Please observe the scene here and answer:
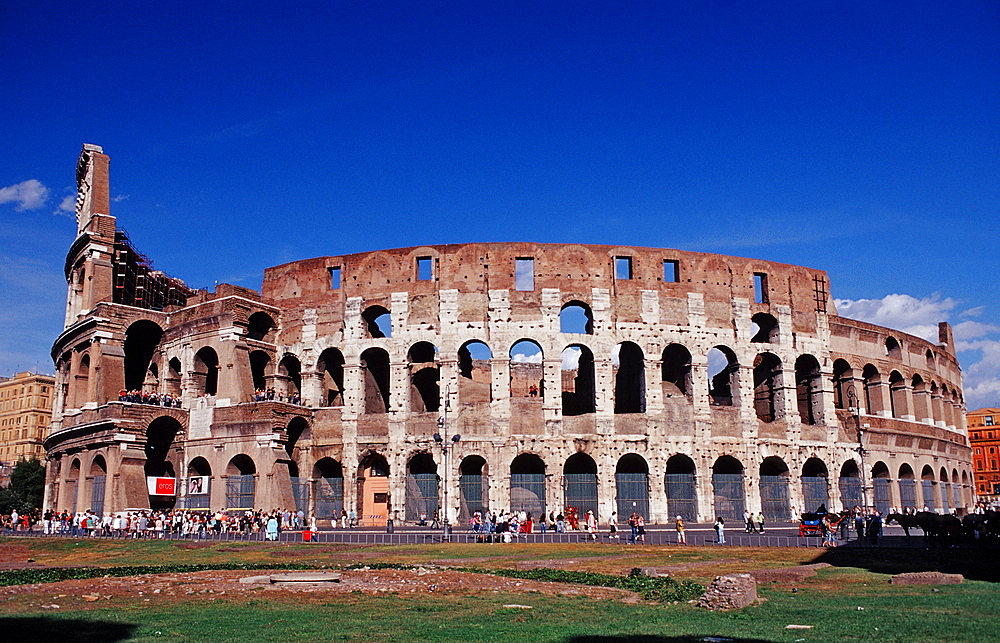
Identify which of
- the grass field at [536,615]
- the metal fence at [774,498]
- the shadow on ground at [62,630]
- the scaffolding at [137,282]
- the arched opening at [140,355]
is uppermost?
the scaffolding at [137,282]

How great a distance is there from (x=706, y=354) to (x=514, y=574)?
83.7 feet

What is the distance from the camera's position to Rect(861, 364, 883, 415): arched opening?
46.7 m

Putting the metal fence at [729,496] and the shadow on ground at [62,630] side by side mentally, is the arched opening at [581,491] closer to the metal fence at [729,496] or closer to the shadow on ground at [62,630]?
the metal fence at [729,496]

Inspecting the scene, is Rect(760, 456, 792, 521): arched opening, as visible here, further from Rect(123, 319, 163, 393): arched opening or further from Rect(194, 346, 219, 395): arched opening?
Rect(123, 319, 163, 393): arched opening

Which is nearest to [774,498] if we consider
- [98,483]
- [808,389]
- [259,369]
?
[808,389]

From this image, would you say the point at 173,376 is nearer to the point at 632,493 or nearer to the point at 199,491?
the point at 199,491

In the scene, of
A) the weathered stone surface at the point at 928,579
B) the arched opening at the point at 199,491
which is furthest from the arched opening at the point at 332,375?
the weathered stone surface at the point at 928,579

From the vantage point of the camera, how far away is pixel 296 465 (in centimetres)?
4109

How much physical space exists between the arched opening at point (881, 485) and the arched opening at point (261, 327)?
3230 centimetres

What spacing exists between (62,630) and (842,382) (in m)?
42.5

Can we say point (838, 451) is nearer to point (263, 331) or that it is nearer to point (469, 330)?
point (469, 330)

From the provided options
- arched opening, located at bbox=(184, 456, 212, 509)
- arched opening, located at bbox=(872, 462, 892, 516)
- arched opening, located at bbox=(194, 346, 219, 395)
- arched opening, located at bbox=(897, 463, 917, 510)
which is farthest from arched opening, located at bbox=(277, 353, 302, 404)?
arched opening, located at bbox=(897, 463, 917, 510)

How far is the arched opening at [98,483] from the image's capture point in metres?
39.1

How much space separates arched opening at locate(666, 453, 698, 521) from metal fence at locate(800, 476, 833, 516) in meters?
6.30
